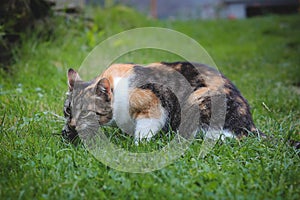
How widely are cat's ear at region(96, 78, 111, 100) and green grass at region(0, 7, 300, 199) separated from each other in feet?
1.28

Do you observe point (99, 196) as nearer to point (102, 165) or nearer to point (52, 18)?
point (102, 165)

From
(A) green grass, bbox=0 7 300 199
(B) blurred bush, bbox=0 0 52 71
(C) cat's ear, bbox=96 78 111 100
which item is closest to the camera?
(A) green grass, bbox=0 7 300 199

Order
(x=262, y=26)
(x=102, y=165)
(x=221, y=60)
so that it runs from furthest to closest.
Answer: (x=262, y=26), (x=221, y=60), (x=102, y=165)

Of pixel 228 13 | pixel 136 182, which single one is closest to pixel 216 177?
pixel 136 182

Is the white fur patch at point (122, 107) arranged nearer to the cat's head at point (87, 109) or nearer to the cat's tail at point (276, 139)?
the cat's head at point (87, 109)

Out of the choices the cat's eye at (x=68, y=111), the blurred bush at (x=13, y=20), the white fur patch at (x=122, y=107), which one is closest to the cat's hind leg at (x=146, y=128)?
the white fur patch at (x=122, y=107)

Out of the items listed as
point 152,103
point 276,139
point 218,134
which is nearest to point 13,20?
point 152,103

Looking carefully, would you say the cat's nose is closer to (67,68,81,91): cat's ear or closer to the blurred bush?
(67,68,81,91): cat's ear

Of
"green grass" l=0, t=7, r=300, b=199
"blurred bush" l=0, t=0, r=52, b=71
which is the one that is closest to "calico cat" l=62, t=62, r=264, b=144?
"green grass" l=0, t=7, r=300, b=199

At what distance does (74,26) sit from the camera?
22.0ft

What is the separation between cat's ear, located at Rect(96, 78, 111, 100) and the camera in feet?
10.1

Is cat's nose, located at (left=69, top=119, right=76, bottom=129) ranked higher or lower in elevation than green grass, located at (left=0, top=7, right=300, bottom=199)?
higher

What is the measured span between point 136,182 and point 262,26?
8.63 m

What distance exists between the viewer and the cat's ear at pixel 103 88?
3090 millimetres
